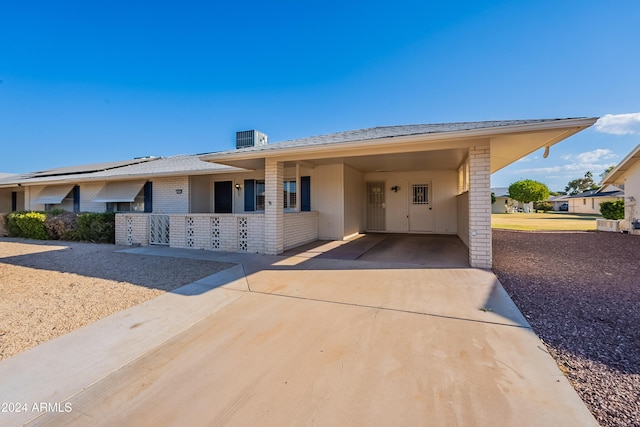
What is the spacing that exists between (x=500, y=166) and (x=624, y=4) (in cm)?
502

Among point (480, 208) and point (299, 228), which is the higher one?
point (480, 208)

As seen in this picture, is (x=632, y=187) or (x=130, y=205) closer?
(x=632, y=187)

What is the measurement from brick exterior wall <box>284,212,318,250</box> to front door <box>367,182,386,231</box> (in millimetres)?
3702

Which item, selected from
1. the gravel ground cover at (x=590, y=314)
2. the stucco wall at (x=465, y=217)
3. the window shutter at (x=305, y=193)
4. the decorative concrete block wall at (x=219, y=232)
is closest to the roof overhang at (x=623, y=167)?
the gravel ground cover at (x=590, y=314)

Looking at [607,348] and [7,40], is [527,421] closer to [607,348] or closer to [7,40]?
[607,348]

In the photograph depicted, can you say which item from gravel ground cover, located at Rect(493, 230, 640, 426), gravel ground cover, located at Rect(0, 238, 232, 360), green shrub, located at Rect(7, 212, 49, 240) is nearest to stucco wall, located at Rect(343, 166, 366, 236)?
gravel ground cover, located at Rect(493, 230, 640, 426)

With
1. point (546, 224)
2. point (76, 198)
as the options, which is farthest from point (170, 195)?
→ point (546, 224)

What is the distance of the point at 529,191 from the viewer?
40188 millimetres

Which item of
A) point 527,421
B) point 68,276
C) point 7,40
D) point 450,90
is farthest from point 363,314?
point 7,40

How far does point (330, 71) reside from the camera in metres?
12.6

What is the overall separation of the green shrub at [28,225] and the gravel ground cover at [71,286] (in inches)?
166

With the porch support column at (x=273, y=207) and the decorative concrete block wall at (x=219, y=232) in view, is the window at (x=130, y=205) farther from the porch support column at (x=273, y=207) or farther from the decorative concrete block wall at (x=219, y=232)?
the porch support column at (x=273, y=207)

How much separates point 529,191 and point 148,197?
47.8 meters

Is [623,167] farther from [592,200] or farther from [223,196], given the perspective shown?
[592,200]
